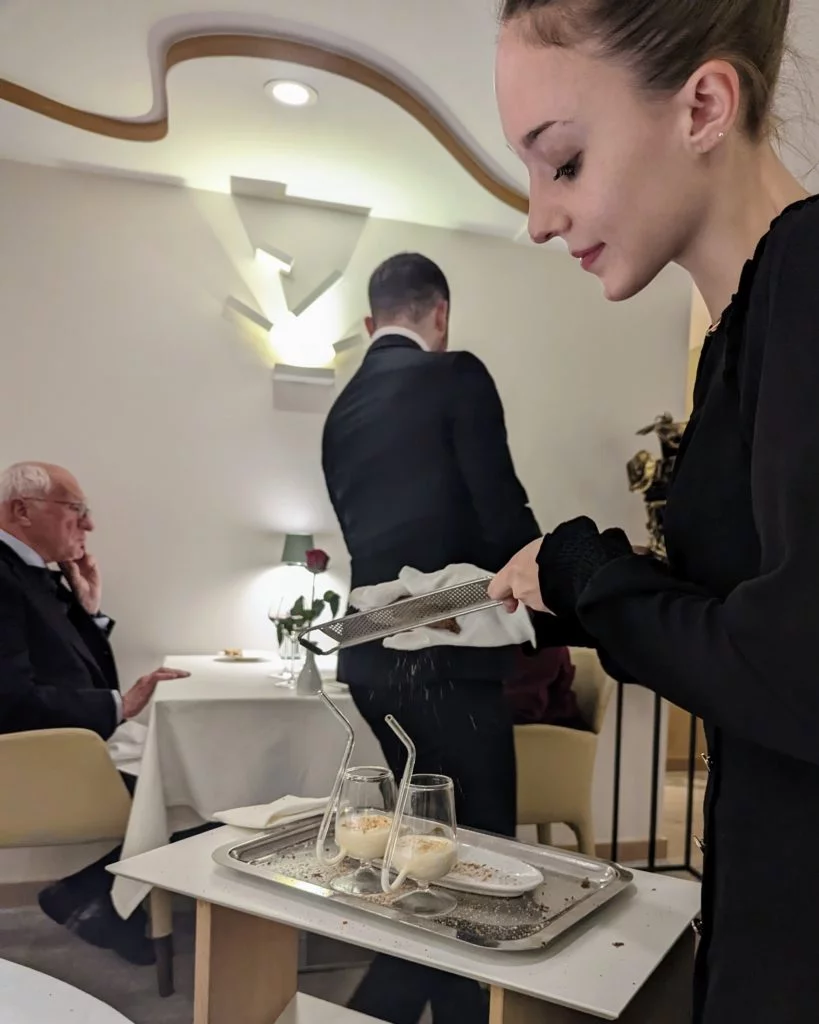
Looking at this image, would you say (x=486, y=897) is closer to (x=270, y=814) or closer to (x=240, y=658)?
(x=270, y=814)

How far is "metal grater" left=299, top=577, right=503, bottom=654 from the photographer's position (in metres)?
1.03

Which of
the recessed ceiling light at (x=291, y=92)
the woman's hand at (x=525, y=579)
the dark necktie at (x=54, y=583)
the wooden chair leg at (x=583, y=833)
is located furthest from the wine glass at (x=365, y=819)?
the recessed ceiling light at (x=291, y=92)

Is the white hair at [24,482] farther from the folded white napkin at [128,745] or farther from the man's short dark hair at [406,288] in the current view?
the man's short dark hair at [406,288]

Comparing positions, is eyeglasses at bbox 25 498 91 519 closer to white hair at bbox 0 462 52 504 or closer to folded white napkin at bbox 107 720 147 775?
white hair at bbox 0 462 52 504

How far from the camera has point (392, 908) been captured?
91 centimetres

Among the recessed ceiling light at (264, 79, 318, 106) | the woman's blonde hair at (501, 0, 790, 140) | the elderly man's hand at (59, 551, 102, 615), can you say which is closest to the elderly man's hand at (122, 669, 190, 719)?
the elderly man's hand at (59, 551, 102, 615)

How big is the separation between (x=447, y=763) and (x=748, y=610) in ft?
4.37

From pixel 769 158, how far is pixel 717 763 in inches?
18.7

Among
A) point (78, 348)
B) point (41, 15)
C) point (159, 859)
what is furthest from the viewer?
point (78, 348)

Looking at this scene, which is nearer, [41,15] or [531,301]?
[41,15]

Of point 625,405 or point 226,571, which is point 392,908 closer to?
point 226,571

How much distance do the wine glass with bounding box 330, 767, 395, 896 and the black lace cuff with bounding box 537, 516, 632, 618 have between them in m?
0.47

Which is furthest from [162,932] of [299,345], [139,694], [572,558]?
[572,558]

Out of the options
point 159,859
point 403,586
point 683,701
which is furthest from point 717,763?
point 403,586
